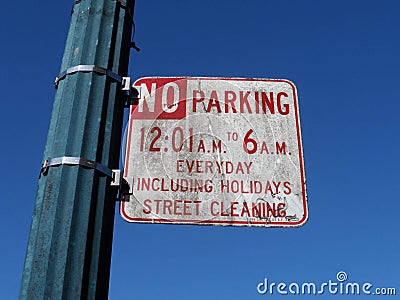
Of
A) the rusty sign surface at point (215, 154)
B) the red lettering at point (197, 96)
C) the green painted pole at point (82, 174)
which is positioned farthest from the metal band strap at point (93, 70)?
the red lettering at point (197, 96)

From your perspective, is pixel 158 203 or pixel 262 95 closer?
pixel 158 203

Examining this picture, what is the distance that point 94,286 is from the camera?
81.4 inches

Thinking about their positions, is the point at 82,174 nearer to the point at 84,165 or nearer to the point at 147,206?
the point at 84,165

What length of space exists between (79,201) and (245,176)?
866 millimetres

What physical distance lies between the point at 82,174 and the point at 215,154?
0.74 m

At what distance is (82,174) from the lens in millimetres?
2217

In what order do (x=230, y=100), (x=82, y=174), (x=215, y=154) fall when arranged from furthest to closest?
(x=230, y=100) → (x=215, y=154) → (x=82, y=174)

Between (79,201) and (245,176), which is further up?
(245,176)

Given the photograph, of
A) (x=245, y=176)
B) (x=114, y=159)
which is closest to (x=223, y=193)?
(x=245, y=176)

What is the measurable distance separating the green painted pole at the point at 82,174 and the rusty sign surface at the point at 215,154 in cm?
19

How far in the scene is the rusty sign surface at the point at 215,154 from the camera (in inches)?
97.1

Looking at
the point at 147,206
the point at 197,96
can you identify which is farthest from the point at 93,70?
the point at 147,206

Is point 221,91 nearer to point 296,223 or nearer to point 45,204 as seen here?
point 296,223

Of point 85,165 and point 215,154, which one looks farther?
point 215,154
